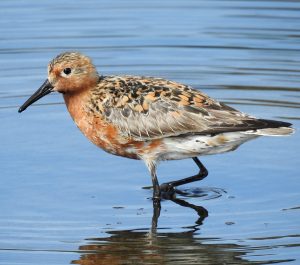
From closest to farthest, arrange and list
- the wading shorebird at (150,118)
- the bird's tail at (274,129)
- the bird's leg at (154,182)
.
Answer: the bird's tail at (274,129) < the wading shorebird at (150,118) < the bird's leg at (154,182)

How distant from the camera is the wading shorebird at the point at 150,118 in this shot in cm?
1302

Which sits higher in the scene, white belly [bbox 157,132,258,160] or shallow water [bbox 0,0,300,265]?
white belly [bbox 157,132,258,160]

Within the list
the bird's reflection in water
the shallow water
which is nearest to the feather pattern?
the shallow water

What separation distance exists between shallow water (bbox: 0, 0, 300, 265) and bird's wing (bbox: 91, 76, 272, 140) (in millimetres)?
863

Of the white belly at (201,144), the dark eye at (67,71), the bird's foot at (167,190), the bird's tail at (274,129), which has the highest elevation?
the dark eye at (67,71)

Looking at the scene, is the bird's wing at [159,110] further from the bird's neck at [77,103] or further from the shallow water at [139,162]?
the shallow water at [139,162]

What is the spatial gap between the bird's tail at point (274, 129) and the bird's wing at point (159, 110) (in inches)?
9.4

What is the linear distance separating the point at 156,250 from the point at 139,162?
3380mm

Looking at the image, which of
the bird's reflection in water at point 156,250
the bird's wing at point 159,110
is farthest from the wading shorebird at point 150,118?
the bird's reflection in water at point 156,250

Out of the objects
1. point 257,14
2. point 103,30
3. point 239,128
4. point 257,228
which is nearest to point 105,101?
point 239,128

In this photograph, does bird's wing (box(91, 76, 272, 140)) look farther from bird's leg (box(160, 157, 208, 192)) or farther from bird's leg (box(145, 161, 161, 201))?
bird's leg (box(160, 157, 208, 192))

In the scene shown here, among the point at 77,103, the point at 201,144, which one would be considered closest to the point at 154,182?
the point at 201,144

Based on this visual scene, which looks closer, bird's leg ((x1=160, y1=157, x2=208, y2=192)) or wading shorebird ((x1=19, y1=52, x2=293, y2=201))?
wading shorebird ((x1=19, y1=52, x2=293, y2=201))

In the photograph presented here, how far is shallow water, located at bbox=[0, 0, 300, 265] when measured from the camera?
11.8 metres
